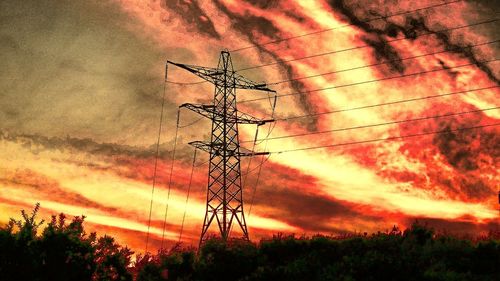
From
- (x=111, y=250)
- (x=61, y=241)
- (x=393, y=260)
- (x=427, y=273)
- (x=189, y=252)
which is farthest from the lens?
(x=189, y=252)

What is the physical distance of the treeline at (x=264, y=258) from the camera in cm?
2500

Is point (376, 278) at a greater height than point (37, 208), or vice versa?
point (37, 208)

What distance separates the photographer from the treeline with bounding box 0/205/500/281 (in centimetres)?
2500

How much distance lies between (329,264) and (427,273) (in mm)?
4682

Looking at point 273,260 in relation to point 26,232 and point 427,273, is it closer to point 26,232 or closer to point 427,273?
point 427,273

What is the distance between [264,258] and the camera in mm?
28953

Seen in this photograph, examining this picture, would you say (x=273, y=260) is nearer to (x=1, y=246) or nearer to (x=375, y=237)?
(x=375, y=237)

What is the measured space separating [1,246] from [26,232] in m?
1.29

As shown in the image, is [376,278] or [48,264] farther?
[48,264]

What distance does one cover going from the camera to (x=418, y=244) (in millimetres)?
27750

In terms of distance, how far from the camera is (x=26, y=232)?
89.0 feet

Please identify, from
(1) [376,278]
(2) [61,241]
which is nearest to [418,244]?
(1) [376,278]

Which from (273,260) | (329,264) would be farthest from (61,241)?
(329,264)

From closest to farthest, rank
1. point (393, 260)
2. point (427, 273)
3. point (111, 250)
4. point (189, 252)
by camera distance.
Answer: point (427, 273) < point (393, 260) < point (111, 250) < point (189, 252)
